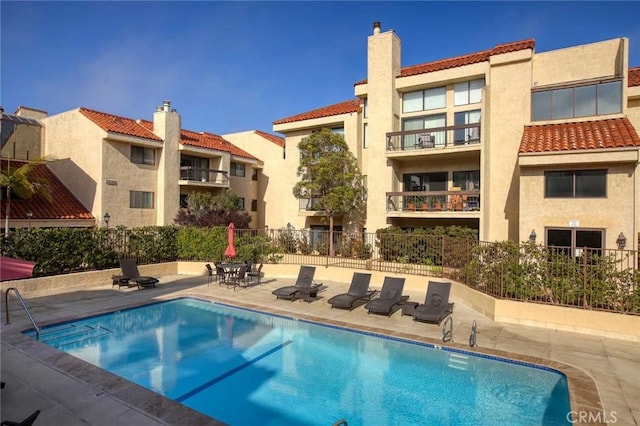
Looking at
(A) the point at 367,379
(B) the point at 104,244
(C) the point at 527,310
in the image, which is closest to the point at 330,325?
(A) the point at 367,379

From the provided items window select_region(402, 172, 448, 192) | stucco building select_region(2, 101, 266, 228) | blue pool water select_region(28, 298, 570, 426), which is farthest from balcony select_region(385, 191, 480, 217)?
stucco building select_region(2, 101, 266, 228)

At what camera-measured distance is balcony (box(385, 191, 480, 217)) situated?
2172 cm

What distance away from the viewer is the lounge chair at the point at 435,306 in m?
12.1

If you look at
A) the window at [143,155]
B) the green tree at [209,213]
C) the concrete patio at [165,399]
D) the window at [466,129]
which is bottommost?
the concrete patio at [165,399]

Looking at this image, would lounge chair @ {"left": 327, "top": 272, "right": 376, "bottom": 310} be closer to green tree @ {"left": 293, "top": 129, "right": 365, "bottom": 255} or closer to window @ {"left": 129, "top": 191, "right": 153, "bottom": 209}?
green tree @ {"left": 293, "top": 129, "right": 365, "bottom": 255}

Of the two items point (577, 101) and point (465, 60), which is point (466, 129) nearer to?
point (465, 60)

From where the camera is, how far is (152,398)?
6785 mm

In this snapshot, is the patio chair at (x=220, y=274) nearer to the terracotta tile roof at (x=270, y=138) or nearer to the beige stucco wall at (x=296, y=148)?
the beige stucco wall at (x=296, y=148)

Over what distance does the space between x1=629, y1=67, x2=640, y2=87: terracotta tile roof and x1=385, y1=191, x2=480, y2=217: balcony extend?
353 inches

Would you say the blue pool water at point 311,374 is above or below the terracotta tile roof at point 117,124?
below

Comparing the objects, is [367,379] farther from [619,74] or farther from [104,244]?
[619,74]

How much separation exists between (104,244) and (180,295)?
18.3 ft

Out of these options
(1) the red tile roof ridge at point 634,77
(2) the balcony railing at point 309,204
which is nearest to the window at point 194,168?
(2) the balcony railing at point 309,204

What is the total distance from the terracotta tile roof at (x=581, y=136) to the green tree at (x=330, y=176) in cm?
1040
